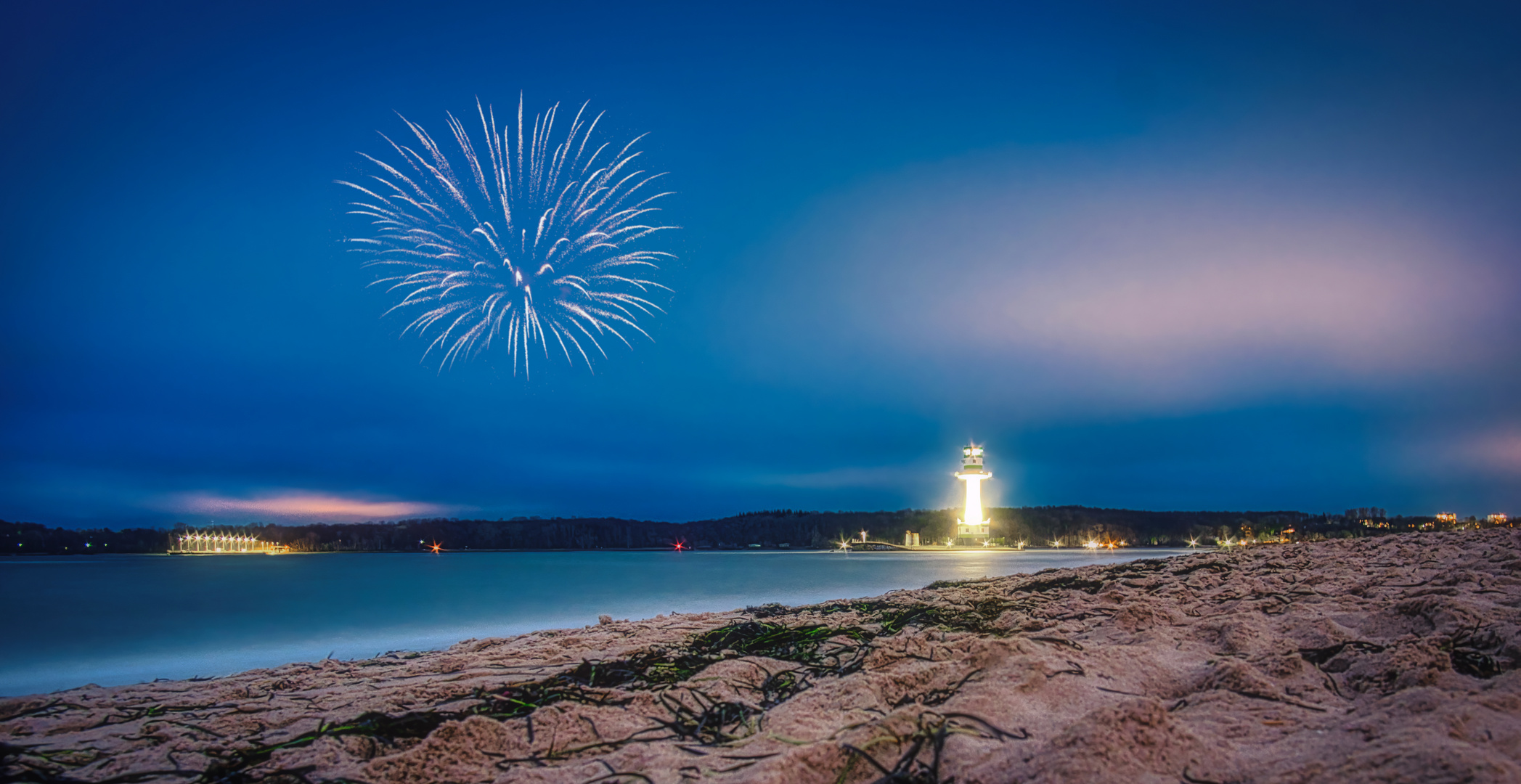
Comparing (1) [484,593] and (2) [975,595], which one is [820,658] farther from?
(1) [484,593]

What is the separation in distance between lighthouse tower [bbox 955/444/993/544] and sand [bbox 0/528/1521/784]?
102 metres

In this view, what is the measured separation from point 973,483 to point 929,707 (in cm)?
10721

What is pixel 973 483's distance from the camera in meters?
105

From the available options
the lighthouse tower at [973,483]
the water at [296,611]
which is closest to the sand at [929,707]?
Answer: the water at [296,611]

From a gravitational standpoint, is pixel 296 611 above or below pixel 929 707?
below

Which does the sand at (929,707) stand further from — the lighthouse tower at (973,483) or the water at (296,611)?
the lighthouse tower at (973,483)

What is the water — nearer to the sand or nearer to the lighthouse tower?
the sand

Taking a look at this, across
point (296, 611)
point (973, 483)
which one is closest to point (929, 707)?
point (296, 611)

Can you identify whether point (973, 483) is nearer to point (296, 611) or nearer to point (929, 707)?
point (296, 611)

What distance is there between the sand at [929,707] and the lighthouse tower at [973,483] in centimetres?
10164

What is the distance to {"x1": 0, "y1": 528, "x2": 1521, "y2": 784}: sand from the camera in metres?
2.47

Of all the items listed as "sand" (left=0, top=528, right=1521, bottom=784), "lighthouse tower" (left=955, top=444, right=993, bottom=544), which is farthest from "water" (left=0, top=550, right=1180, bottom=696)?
"lighthouse tower" (left=955, top=444, right=993, bottom=544)

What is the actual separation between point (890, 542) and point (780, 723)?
15059 centimetres

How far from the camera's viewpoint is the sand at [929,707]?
2.47m
